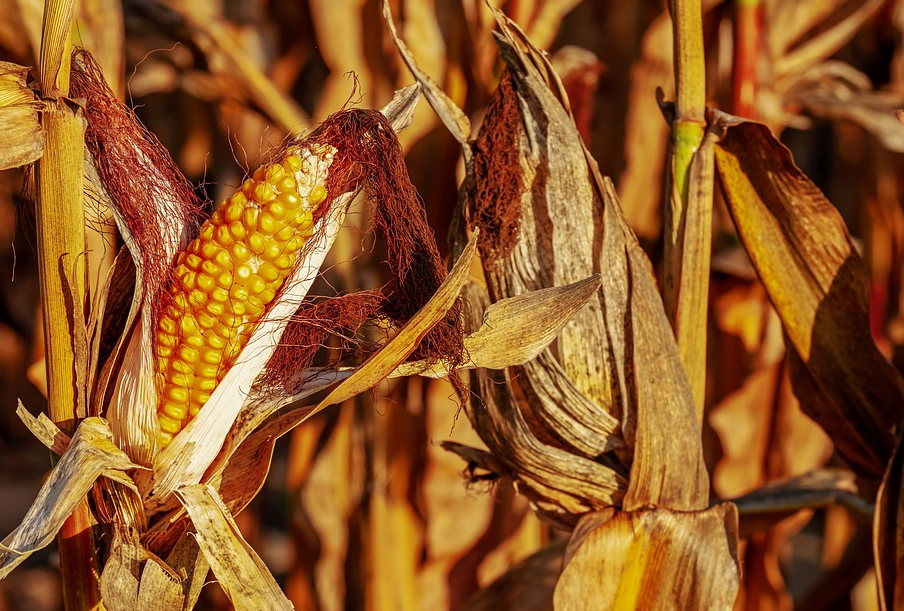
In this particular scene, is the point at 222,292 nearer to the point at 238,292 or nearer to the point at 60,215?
the point at 238,292

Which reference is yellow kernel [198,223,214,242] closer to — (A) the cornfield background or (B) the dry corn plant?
Result: (B) the dry corn plant

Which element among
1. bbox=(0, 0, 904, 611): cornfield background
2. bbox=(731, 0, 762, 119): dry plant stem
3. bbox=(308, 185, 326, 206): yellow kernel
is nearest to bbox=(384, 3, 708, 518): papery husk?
bbox=(308, 185, 326, 206): yellow kernel

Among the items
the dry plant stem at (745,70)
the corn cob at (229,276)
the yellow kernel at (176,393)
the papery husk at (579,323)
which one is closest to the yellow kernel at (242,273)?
the corn cob at (229,276)

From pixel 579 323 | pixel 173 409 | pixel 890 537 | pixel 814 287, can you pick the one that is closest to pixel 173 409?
pixel 173 409

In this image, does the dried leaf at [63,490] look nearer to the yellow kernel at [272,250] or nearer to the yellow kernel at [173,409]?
the yellow kernel at [173,409]

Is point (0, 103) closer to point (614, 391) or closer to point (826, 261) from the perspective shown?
point (614, 391)

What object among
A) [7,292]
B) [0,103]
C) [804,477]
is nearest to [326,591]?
[804,477]
